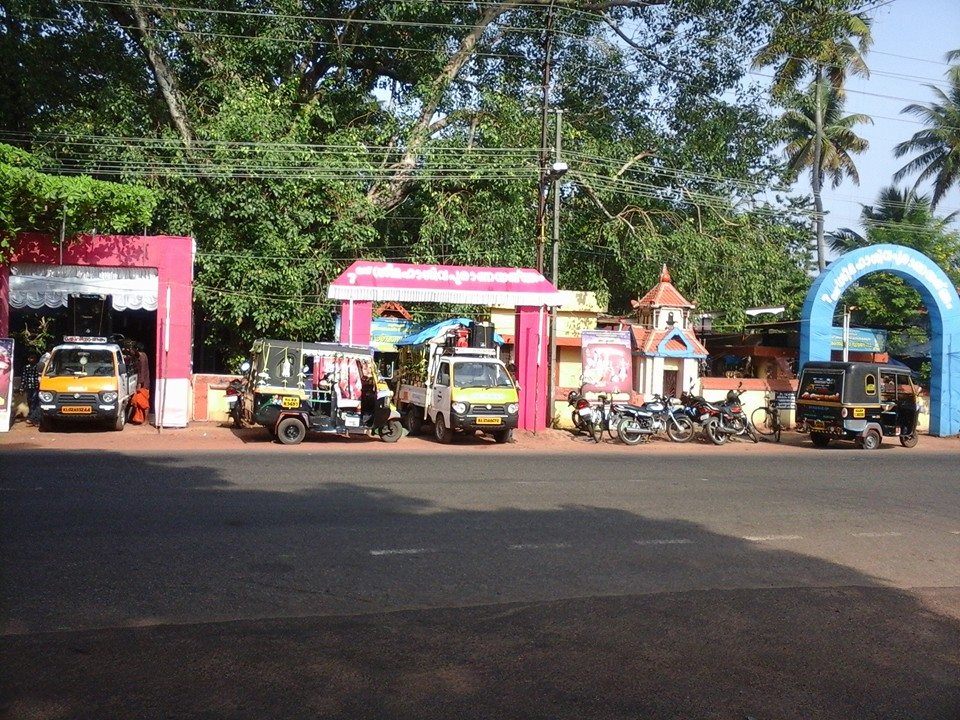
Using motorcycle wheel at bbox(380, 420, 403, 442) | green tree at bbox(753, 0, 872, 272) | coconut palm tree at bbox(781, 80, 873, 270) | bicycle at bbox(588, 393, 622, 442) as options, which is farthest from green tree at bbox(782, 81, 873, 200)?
motorcycle wheel at bbox(380, 420, 403, 442)

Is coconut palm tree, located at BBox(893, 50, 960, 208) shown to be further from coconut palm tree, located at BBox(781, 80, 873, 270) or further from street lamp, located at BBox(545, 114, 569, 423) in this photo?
street lamp, located at BBox(545, 114, 569, 423)

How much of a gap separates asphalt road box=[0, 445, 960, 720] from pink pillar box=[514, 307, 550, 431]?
1102 centimetres

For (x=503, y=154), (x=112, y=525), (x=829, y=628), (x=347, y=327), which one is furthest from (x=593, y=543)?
(x=503, y=154)

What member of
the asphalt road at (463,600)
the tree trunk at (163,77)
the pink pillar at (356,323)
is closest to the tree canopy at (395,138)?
the tree trunk at (163,77)

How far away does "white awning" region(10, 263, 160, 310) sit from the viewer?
21.8 metres

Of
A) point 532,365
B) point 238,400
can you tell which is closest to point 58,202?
point 238,400

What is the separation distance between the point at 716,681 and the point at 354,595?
9.17ft

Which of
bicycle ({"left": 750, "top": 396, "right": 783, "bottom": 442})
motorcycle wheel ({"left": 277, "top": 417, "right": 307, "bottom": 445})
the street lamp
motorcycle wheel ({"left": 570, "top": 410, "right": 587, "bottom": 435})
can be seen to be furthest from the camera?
bicycle ({"left": 750, "top": 396, "right": 783, "bottom": 442})

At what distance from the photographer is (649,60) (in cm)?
3316

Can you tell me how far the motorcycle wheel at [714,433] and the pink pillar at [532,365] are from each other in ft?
13.5

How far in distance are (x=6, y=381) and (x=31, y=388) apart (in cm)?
248

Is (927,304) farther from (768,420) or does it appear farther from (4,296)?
(4,296)

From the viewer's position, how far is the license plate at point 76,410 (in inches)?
785

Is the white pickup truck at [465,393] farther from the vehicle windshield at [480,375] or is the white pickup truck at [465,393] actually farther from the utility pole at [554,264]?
the utility pole at [554,264]
